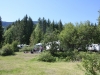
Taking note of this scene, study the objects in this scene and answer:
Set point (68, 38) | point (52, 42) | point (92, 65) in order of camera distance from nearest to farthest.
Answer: point (92, 65)
point (52, 42)
point (68, 38)

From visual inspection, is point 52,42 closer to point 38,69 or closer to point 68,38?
point 68,38

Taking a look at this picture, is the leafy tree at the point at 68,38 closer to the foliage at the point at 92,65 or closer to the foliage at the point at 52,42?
the foliage at the point at 52,42

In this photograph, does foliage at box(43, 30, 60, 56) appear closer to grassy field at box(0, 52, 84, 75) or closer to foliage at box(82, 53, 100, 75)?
grassy field at box(0, 52, 84, 75)

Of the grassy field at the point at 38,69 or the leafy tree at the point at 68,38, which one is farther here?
the leafy tree at the point at 68,38

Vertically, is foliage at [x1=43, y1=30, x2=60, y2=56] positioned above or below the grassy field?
above

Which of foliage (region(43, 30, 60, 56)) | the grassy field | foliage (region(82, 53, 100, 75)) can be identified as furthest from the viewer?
foliage (region(43, 30, 60, 56))

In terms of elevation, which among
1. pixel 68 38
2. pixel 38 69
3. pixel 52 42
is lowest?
pixel 38 69

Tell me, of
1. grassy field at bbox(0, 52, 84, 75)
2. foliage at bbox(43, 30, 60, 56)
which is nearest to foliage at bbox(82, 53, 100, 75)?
grassy field at bbox(0, 52, 84, 75)

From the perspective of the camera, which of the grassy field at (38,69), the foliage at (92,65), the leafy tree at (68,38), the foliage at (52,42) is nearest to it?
the foliage at (92,65)

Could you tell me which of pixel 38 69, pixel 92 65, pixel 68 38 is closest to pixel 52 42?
pixel 68 38

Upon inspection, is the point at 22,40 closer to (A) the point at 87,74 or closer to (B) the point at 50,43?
(B) the point at 50,43

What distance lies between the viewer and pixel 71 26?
96.2 feet

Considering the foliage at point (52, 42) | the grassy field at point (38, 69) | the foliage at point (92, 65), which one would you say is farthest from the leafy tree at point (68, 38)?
the foliage at point (92, 65)

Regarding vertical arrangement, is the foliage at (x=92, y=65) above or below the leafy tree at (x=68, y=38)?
below
